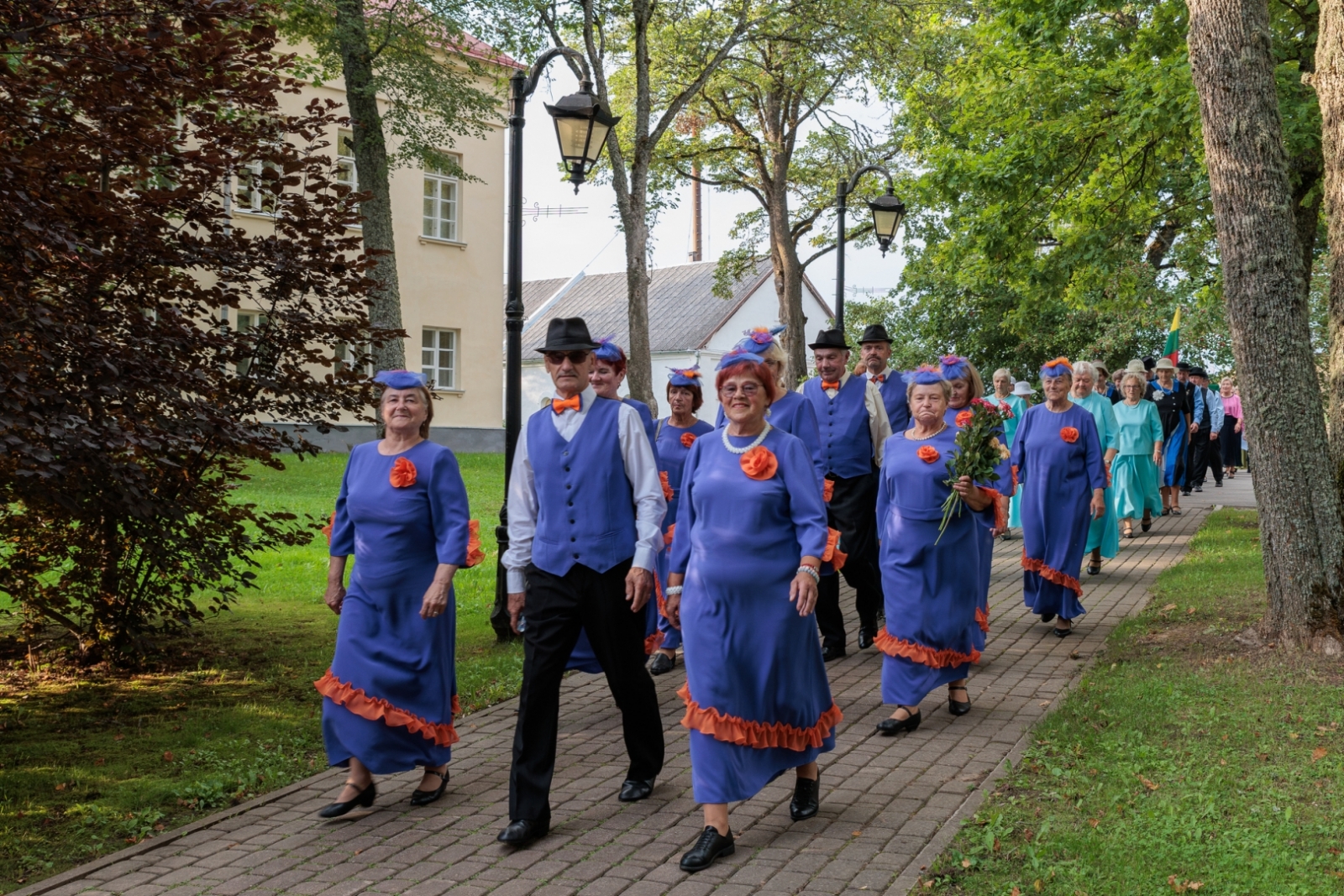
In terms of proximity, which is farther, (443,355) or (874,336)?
(443,355)

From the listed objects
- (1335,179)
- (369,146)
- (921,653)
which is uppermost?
(369,146)

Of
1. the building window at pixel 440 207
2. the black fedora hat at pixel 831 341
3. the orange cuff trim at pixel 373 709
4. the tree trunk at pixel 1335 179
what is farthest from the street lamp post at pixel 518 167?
the building window at pixel 440 207

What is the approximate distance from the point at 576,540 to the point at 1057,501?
6.31 metres

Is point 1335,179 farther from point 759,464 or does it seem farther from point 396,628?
point 396,628

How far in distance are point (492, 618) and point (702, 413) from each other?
43819 mm

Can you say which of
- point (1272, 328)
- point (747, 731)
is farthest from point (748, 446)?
point (1272, 328)

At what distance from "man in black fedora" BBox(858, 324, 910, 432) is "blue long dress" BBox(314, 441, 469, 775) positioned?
4810mm

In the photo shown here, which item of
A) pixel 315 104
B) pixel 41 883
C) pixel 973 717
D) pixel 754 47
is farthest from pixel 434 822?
pixel 754 47

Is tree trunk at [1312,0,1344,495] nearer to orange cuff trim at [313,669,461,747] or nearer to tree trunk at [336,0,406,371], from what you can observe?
orange cuff trim at [313,669,461,747]

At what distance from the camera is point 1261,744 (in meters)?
6.53

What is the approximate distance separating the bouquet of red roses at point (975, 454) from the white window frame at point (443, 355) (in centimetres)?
2679

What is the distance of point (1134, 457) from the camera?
16.6m

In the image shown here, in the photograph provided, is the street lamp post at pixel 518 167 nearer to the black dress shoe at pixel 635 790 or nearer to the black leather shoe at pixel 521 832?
the black dress shoe at pixel 635 790

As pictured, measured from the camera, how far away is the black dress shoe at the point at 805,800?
5.67m
